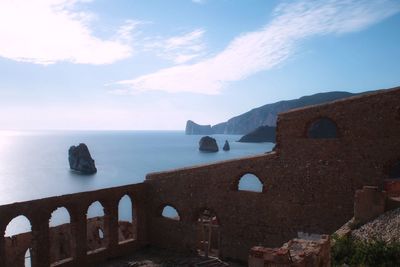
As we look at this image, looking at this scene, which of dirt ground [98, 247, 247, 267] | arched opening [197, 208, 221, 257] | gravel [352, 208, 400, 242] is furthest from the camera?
arched opening [197, 208, 221, 257]

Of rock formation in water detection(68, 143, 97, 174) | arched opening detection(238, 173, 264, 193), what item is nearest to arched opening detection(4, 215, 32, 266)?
arched opening detection(238, 173, 264, 193)

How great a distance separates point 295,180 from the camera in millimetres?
19875

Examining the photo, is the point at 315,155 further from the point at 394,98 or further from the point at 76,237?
the point at 76,237

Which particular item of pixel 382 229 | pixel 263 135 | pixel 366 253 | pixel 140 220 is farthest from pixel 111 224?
pixel 263 135

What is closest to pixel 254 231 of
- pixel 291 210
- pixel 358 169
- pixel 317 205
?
pixel 291 210

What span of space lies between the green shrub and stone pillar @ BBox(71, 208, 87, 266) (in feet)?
45.2

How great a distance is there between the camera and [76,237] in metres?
21.3

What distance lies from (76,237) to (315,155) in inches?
523

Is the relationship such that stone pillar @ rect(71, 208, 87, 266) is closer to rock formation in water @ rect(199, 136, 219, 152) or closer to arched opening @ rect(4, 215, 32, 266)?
arched opening @ rect(4, 215, 32, 266)

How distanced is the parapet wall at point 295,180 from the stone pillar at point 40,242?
688 cm

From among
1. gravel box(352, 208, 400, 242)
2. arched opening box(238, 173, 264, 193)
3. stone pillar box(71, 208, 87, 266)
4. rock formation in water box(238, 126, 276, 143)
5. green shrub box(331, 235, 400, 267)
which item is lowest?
arched opening box(238, 173, 264, 193)

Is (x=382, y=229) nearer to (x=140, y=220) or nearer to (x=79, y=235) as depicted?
(x=140, y=220)

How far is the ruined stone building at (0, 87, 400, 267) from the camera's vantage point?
719 inches

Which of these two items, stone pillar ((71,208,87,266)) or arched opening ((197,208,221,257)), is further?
arched opening ((197,208,221,257))
